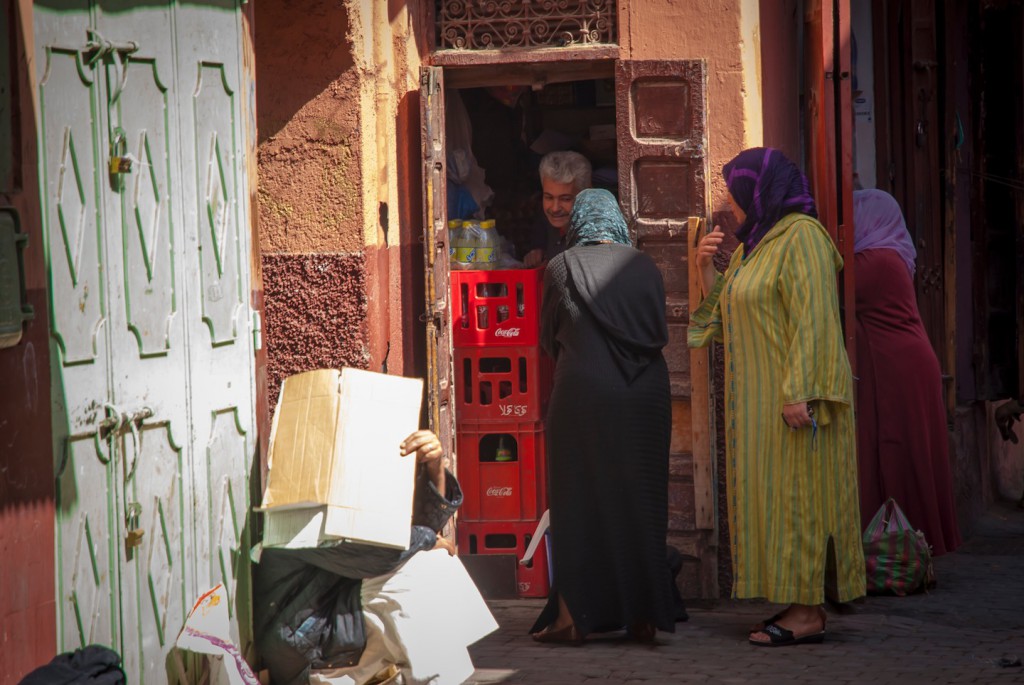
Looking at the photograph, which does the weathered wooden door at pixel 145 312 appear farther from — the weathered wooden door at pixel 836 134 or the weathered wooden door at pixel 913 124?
the weathered wooden door at pixel 913 124

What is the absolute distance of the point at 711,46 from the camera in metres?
6.28

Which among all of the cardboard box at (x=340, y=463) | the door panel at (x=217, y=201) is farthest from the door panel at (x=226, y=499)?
the door panel at (x=217, y=201)

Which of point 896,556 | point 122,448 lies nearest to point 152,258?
point 122,448

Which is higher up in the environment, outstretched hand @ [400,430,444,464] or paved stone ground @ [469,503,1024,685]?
outstretched hand @ [400,430,444,464]

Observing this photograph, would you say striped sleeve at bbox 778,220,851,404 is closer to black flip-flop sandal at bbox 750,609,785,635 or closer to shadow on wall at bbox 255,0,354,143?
black flip-flop sandal at bbox 750,609,785,635

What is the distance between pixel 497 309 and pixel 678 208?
95 cm

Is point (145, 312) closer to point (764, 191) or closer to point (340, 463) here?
point (340, 463)

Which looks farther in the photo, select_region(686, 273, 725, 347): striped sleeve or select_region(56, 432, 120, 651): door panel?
select_region(686, 273, 725, 347): striped sleeve

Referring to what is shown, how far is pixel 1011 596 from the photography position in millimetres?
6543

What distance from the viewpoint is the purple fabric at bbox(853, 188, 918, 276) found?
22.4 feet

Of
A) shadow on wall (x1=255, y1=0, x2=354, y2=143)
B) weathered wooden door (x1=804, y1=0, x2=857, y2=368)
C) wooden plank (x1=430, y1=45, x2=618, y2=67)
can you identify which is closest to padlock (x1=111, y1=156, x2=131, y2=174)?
shadow on wall (x1=255, y1=0, x2=354, y2=143)

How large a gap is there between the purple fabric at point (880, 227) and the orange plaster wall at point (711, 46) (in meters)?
0.89

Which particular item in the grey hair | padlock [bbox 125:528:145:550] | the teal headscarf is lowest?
padlock [bbox 125:528:145:550]

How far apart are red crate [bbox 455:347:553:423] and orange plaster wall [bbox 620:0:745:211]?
109 centimetres
